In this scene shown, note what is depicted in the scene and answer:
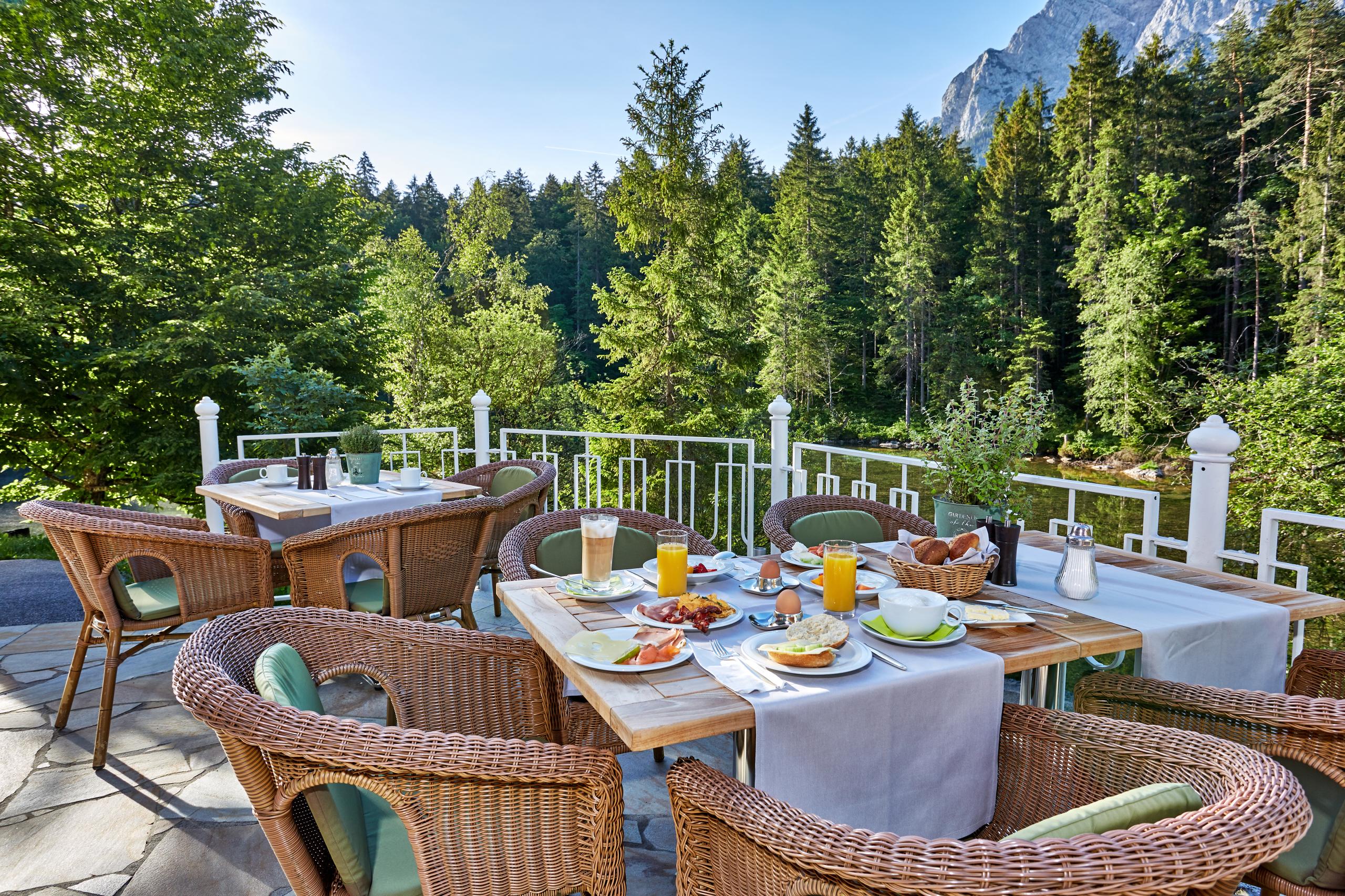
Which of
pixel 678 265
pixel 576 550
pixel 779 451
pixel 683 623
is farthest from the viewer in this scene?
pixel 678 265

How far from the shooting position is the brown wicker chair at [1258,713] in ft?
3.69

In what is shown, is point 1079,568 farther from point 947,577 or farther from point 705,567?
point 705,567

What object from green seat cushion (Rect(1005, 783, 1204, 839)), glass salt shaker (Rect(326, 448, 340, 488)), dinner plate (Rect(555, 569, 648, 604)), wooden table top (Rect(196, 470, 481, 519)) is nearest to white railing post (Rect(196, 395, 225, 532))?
wooden table top (Rect(196, 470, 481, 519))

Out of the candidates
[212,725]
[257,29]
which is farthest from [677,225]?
[212,725]

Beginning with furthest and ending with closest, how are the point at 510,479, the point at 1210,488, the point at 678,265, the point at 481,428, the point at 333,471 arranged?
the point at 678,265, the point at 481,428, the point at 510,479, the point at 333,471, the point at 1210,488

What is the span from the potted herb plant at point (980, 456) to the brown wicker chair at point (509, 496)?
1513 mm

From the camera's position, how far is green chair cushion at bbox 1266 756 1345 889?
1098 millimetres

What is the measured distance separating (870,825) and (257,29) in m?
12.3

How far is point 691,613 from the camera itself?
4.66ft

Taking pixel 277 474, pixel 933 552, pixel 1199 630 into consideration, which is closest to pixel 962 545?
pixel 933 552

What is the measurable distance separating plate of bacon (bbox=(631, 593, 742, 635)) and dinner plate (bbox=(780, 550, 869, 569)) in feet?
1.28

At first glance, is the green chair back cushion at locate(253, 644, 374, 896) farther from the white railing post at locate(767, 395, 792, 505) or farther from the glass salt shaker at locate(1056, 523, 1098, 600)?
the white railing post at locate(767, 395, 792, 505)

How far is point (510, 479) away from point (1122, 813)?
3.11 meters

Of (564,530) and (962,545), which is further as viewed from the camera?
(564,530)
